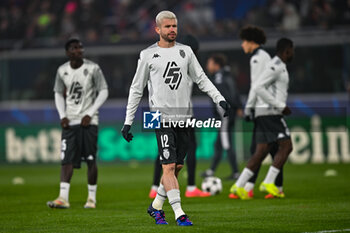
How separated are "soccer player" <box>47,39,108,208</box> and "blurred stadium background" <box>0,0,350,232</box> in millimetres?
7993

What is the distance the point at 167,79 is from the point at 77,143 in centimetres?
297

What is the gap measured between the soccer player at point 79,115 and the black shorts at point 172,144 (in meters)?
2.59

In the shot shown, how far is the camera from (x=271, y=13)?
901 inches

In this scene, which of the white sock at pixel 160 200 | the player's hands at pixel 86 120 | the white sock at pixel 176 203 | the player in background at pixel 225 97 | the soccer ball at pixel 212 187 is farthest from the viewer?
the player in background at pixel 225 97

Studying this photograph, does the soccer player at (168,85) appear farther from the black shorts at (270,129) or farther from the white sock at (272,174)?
the white sock at (272,174)

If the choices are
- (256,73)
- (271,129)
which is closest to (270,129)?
(271,129)

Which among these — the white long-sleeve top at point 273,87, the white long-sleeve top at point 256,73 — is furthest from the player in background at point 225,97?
the white long-sleeve top at point 273,87

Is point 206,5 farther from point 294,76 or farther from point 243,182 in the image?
point 243,182

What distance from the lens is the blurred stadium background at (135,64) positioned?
2061 cm

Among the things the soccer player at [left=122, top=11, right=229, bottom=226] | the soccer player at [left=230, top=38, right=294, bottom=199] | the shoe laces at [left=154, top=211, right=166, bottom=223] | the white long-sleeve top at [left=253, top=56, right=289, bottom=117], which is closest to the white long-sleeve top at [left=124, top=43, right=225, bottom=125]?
the soccer player at [left=122, top=11, right=229, bottom=226]

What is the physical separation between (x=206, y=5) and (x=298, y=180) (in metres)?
11.1

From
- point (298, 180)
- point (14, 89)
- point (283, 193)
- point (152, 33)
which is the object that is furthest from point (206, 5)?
point (283, 193)

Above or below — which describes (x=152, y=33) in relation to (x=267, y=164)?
above

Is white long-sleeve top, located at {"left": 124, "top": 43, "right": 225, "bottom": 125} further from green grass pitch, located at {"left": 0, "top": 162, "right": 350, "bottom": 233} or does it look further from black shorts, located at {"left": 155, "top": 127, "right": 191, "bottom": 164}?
green grass pitch, located at {"left": 0, "top": 162, "right": 350, "bottom": 233}
